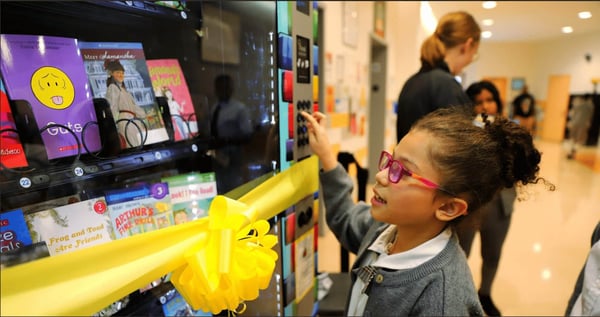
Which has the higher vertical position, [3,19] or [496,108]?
[3,19]

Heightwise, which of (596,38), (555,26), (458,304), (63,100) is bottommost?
(458,304)

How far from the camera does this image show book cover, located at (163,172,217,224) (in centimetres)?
110

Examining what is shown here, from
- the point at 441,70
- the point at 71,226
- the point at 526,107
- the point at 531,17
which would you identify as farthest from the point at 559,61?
the point at 71,226

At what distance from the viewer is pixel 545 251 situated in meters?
3.07

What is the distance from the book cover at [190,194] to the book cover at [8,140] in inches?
15.3

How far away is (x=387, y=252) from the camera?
104 cm

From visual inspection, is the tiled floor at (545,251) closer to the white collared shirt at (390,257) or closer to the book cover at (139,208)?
the white collared shirt at (390,257)

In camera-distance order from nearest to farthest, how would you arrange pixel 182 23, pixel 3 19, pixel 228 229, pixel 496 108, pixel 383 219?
pixel 228 229 < pixel 3 19 < pixel 383 219 < pixel 182 23 < pixel 496 108

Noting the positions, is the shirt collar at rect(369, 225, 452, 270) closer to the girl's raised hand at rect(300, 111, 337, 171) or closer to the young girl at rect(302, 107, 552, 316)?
the young girl at rect(302, 107, 552, 316)

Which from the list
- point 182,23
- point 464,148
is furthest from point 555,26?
point 182,23

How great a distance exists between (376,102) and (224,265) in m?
5.18

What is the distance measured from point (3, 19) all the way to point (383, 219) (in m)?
1.02

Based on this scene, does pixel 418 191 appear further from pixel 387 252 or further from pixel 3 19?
pixel 3 19

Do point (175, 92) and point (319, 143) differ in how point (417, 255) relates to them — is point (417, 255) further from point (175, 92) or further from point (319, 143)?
point (175, 92)
